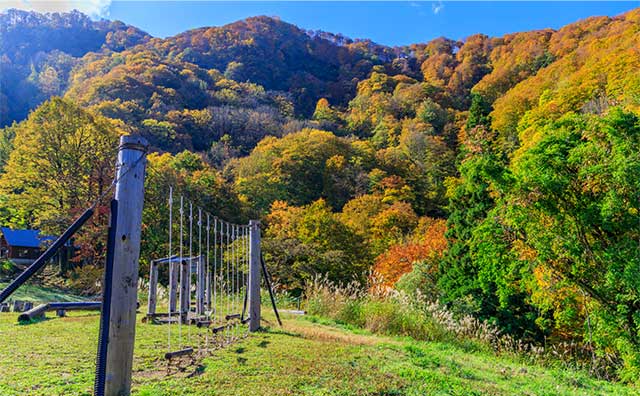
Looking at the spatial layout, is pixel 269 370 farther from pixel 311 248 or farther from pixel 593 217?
pixel 311 248

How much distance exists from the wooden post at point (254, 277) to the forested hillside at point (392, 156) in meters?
5.06

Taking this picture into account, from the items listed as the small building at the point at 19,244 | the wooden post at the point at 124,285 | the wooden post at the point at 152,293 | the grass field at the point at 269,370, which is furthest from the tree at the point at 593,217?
the small building at the point at 19,244

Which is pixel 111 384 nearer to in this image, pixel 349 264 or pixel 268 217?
pixel 349 264

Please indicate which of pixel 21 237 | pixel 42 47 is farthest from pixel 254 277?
pixel 42 47

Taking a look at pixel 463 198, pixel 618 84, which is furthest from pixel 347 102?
pixel 463 198

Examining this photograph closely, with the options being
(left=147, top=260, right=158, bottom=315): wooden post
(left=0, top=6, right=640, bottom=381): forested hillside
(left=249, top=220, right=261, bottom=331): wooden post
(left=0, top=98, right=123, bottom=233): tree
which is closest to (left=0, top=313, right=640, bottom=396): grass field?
(left=249, top=220, right=261, bottom=331): wooden post

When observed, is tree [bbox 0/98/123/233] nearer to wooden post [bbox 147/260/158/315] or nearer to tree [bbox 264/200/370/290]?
tree [bbox 264/200/370/290]

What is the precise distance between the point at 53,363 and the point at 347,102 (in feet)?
195

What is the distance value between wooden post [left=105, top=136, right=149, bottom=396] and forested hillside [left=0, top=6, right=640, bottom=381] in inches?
371

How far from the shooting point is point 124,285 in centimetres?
269

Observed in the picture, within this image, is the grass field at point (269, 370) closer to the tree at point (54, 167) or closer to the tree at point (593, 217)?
the tree at point (593, 217)

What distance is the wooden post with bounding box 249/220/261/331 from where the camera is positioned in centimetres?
720

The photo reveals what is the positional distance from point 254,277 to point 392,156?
28981mm

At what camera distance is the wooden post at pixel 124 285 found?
105 inches
